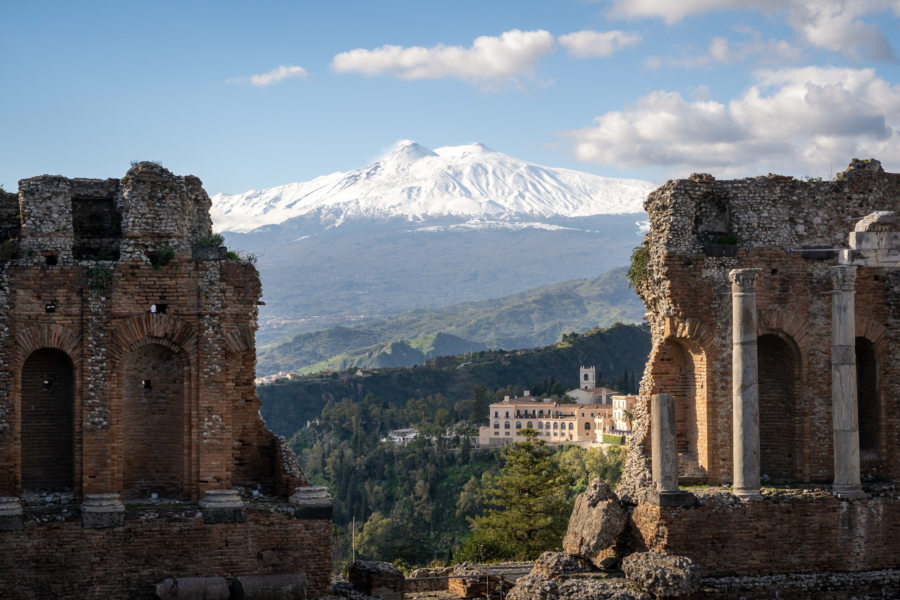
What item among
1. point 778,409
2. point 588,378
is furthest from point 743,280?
point 588,378

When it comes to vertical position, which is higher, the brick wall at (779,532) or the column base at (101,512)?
the column base at (101,512)

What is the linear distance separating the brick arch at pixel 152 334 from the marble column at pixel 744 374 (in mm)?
10770

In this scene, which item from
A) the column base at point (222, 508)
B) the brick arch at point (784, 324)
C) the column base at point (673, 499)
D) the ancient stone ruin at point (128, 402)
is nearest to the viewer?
the ancient stone ruin at point (128, 402)

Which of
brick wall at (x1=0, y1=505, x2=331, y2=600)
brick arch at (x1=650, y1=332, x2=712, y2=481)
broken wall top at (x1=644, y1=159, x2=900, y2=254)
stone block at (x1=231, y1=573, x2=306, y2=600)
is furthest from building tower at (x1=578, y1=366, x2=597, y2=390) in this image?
stone block at (x1=231, y1=573, x2=306, y2=600)

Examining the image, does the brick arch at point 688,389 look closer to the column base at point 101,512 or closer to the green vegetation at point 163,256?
the green vegetation at point 163,256

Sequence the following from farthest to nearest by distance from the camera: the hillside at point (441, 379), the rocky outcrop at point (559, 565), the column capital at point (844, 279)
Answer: the hillside at point (441, 379) → the column capital at point (844, 279) → the rocky outcrop at point (559, 565)

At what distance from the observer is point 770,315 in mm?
24281

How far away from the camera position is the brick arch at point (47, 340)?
20547 mm

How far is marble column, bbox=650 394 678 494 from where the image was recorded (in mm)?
22516

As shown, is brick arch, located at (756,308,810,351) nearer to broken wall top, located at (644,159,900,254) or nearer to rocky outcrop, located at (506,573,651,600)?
broken wall top, located at (644,159,900,254)

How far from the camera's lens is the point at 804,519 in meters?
23.1

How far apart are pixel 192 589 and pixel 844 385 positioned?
1360 cm

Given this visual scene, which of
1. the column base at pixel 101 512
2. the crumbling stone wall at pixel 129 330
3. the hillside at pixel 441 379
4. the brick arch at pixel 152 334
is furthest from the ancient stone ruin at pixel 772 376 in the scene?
the hillside at pixel 441 379

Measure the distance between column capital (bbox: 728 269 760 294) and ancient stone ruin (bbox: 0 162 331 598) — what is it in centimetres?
930
